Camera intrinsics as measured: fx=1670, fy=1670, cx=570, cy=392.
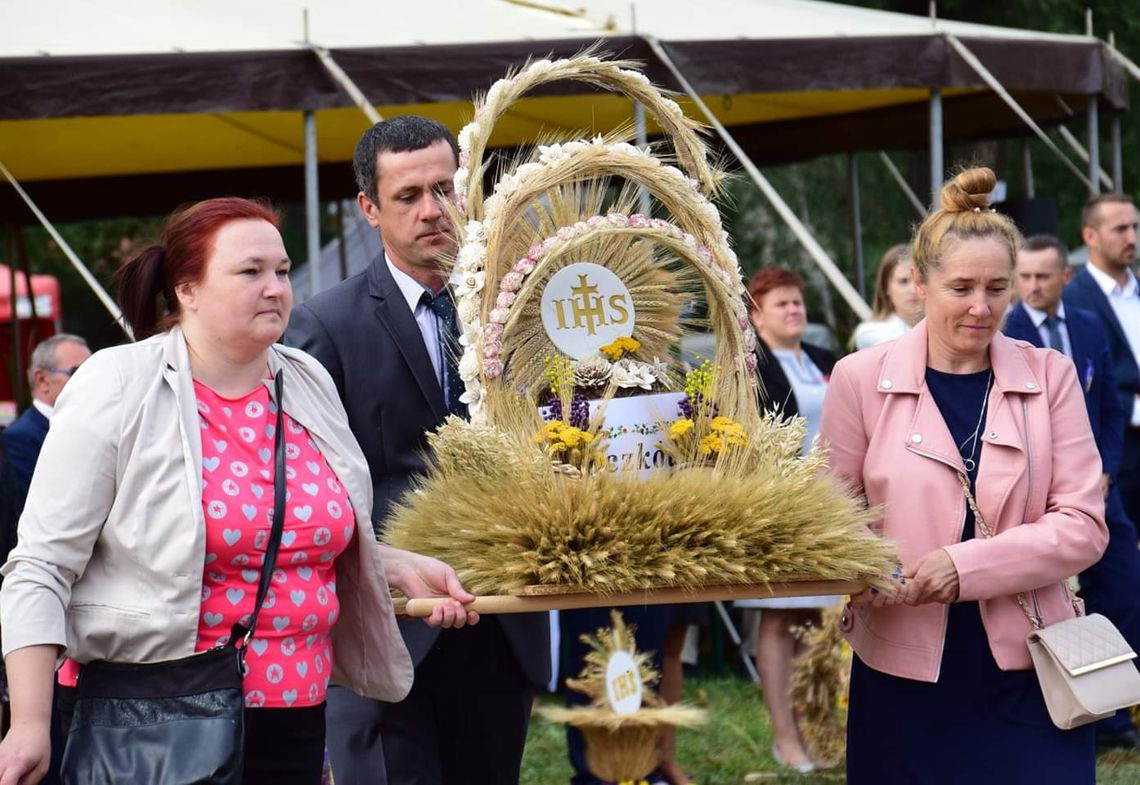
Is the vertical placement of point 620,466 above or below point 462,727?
above

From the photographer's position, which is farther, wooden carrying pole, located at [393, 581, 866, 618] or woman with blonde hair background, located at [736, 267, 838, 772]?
woman with blonde hair background, located at [736, 267, 838, 772]

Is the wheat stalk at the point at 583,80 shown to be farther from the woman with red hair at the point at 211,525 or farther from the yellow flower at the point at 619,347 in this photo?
the woman with red hair at the point at 211,525

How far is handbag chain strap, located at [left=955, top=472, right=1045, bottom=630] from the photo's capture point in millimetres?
3348

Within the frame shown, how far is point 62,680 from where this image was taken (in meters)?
2.76

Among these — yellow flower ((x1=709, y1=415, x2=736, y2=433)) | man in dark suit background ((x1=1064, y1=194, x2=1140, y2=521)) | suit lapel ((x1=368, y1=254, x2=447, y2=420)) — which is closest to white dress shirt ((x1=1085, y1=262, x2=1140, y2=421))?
man in dark suit background ((x1=1064, y1=194, x2=1140, y2=521))

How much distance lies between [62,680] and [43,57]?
12.9 feet

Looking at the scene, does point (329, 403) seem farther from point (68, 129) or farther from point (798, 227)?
point (68, 129)

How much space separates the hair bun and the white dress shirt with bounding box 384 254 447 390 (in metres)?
1.11

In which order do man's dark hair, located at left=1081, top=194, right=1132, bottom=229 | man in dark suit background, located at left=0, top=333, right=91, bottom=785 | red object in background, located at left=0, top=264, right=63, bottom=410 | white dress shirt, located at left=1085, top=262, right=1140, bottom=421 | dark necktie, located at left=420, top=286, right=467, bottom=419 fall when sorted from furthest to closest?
1. red object in background, located at left=0, top=264, right=63, bottom=410
2. man's dark hair, located at left=1081, top=194, right=1132, bottom=229
3. white dress shirt, located at left=1085, top=262, right=1140, bottom=421
4. man in dark suit background, located at left=0, top=333, right=91, bottom=785
5. dark necktie, located at left=420, top=286, right=467, bottom=419

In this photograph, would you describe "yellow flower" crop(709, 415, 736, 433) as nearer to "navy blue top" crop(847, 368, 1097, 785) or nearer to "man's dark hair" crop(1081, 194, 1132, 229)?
"navy blue top" crop(847, 368, 1097, 785)

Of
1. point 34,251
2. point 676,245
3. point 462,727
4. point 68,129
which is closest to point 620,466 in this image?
point 676,245

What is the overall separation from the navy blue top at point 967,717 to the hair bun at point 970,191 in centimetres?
35

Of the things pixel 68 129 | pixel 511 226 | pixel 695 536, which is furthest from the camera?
pixel 68 129

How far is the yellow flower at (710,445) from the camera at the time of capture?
3.18 meters
